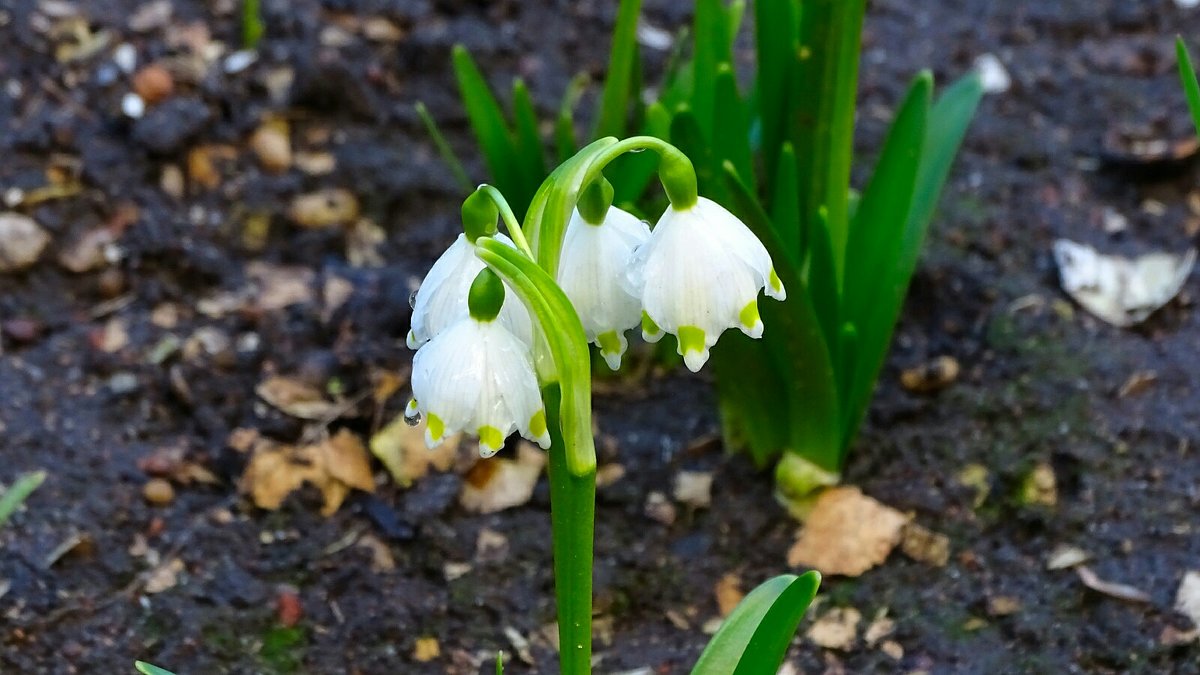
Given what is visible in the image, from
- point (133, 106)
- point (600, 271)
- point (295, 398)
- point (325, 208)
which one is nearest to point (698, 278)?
point (600, 271)

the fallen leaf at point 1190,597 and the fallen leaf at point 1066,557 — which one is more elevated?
the fallen leaf at point 1190,597

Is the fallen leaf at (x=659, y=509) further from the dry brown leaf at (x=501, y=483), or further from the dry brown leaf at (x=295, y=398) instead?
the dry brown leaf at (x=295, y=398)

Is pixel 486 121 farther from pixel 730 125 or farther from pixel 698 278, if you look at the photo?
pixel 698 278

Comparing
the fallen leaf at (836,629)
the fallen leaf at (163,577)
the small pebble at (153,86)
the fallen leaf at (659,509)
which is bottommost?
the fallen leaf at (163,577)

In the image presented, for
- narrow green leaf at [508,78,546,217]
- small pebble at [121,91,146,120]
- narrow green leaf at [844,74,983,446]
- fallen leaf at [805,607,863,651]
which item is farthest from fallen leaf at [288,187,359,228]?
fallen leaf at [805,607,863,651]

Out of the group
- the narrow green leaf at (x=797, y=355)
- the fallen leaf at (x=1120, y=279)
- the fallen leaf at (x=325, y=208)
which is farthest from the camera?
the fallen leaf at (x=325, y=208)

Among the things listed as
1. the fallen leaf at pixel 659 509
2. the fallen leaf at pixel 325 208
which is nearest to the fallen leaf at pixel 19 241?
the fallen leaf at pixel 325 208

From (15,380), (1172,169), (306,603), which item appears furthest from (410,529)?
(1172,169)
